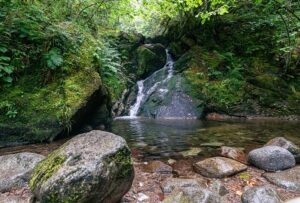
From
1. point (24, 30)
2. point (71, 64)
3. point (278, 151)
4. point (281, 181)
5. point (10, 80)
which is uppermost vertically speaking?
point (24, 30)

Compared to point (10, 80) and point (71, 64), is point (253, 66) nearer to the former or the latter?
point (71, 64)

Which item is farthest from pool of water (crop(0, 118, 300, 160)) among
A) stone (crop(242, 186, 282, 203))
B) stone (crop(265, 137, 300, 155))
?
stone (crop(242, 186, 282, 203))

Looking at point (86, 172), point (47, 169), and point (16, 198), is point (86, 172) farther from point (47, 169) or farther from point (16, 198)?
point (16, 198)

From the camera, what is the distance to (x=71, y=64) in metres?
6.77

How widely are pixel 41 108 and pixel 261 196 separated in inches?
179

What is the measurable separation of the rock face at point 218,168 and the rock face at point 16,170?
255 centimetres

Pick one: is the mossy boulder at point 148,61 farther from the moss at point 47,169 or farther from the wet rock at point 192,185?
the moss at point 47,169

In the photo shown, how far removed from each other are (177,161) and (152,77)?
9.10 metres

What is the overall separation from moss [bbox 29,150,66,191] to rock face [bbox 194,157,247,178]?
2374 mm

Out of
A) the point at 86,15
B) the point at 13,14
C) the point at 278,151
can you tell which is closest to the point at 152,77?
the point at 86,15

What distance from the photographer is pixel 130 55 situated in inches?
569

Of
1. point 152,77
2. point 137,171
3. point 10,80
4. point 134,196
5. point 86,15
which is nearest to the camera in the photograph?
point 134,196

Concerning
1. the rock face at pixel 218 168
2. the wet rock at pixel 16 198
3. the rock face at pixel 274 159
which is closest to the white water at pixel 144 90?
the rock face at pixel 218 168

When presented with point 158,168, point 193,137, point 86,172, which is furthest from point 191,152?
point 86,172
